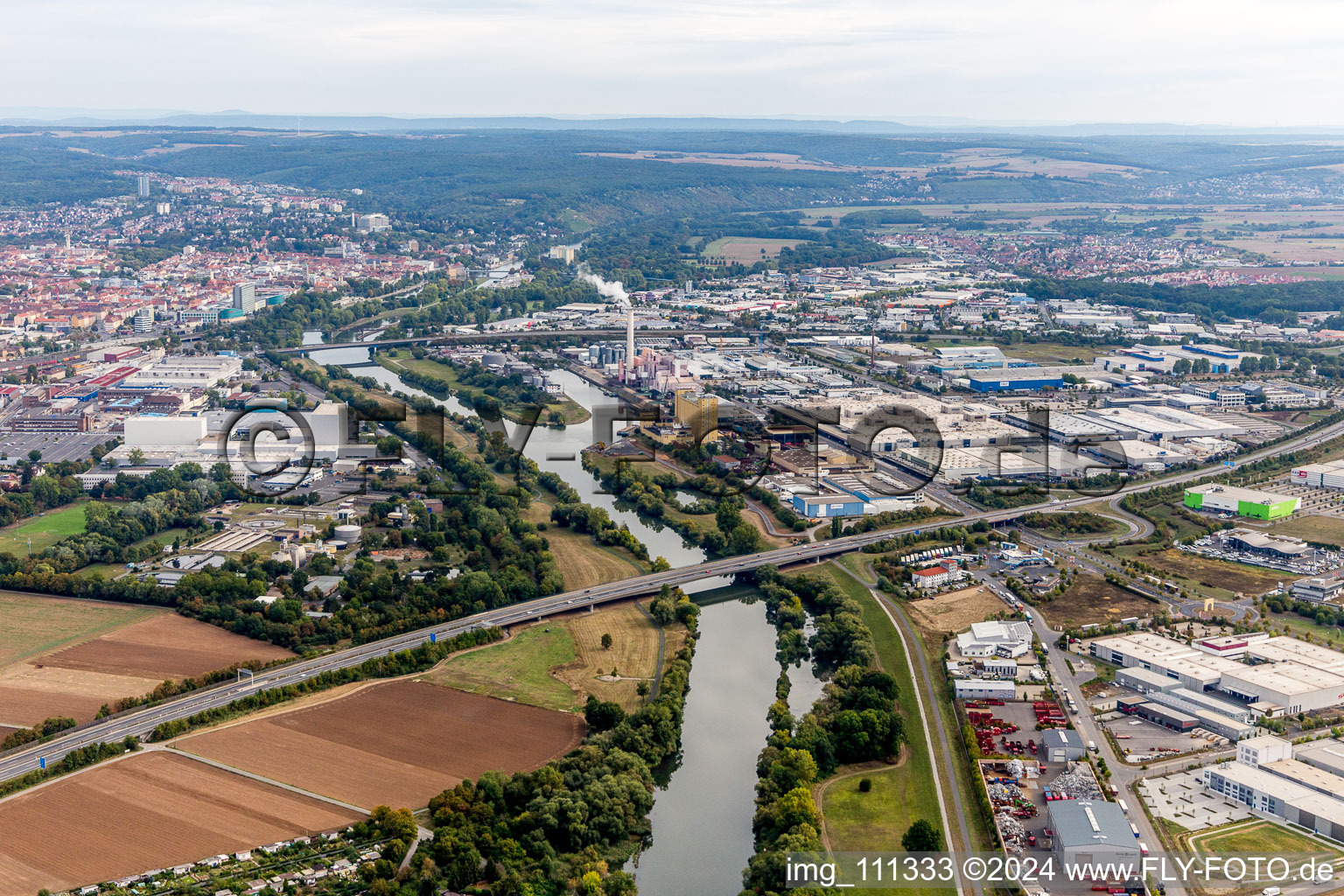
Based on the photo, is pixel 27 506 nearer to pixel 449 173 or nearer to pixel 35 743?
pixel 35 743

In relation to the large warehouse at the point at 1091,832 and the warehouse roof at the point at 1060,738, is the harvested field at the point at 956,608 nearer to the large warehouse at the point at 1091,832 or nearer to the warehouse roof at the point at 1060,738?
the warehouse roof at the point at 1060,738

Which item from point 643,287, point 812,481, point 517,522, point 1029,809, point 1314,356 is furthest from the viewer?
point 643,287

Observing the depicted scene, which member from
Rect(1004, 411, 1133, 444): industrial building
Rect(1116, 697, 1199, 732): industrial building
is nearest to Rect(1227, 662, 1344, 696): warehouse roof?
Rect(1116, 697, 1199, 732): industrial building

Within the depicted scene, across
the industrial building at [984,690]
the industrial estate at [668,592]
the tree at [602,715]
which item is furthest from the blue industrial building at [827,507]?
the tree at [602,715]

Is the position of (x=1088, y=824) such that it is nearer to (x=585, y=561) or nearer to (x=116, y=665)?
(x=585, y=561)

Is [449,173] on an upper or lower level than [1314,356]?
upper

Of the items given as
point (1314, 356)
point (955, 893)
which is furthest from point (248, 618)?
point (1314, 356)
